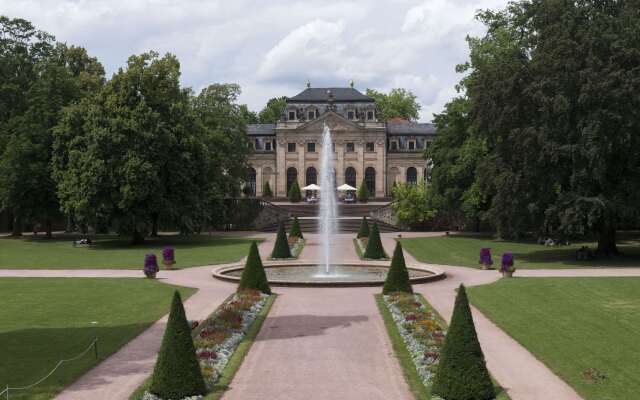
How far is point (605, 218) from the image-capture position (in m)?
35.5

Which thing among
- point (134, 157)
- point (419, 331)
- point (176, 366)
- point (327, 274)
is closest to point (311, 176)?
point (134, 157)

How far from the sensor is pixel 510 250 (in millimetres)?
45125

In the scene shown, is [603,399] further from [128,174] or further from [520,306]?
[128,174]

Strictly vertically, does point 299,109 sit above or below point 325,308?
above

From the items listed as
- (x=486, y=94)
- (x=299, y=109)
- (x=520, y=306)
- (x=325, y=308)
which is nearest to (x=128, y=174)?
(x=486, y=94)

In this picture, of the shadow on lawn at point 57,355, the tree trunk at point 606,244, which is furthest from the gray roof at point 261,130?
the shadow on lawn at point 57,355

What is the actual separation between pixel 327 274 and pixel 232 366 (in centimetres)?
1702

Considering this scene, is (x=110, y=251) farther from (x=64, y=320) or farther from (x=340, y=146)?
(x=340, y=146)

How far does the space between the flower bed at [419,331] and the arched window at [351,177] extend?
78.7 m

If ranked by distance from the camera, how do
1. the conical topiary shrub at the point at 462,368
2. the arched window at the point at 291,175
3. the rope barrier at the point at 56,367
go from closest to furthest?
the conical topiary shrub at the point at 462,368, the rope barrier at the point at 56,367, the arched window at the point at 291,175

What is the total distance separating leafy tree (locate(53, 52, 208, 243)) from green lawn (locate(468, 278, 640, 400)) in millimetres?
28557

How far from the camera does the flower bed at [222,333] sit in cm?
1390

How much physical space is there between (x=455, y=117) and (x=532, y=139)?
23.3 m

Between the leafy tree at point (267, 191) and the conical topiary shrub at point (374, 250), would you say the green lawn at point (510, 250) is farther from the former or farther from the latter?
the leafy tree at point (267, 191)
